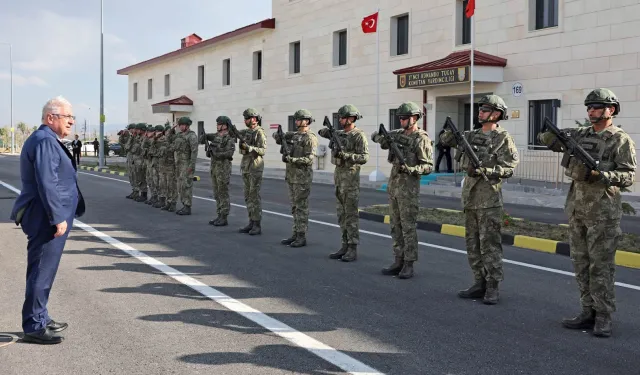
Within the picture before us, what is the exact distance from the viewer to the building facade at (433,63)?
18.0 metres

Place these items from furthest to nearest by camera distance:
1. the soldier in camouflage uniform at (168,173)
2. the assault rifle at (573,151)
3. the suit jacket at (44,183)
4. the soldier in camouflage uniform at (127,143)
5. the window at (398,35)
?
1. the window at (398,35)
2. the soldier in camouflage uniform at (127,143)
3. the soldier in camouflage uniform at (168,173)
4. the assault rifle at (573,151)
5. the suit jacket at (44,183)

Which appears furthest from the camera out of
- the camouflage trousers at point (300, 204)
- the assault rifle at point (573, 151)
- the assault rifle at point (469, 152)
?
the camouflage trousers at point (300, 204)

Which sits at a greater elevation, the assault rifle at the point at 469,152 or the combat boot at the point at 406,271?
the assault rifle at the point at 469,152

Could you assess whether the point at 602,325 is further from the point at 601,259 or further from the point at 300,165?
the point at 300,165

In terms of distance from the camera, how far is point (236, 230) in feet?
36.6

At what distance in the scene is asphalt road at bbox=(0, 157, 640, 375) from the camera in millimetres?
4621

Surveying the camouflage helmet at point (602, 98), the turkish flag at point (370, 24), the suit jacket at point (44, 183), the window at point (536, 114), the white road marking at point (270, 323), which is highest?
the turkish flag at point (370, 24)

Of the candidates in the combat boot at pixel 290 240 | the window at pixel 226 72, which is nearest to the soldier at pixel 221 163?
the combat boot at pixel 290 240

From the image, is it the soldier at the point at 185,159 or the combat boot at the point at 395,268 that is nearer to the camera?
the combat boot at the point at 395,268

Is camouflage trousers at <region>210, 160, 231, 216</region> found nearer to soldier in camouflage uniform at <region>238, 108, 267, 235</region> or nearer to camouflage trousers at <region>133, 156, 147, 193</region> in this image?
soldier in camouflage uniform at <region>238, 108, 267, 235</region>

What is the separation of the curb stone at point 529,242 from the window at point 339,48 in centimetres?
1633

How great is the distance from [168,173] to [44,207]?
9.37m

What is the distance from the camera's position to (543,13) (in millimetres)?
19875

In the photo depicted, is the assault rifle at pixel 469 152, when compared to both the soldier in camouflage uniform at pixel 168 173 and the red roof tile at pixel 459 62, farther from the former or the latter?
the red roof tile at pixel 459 62
